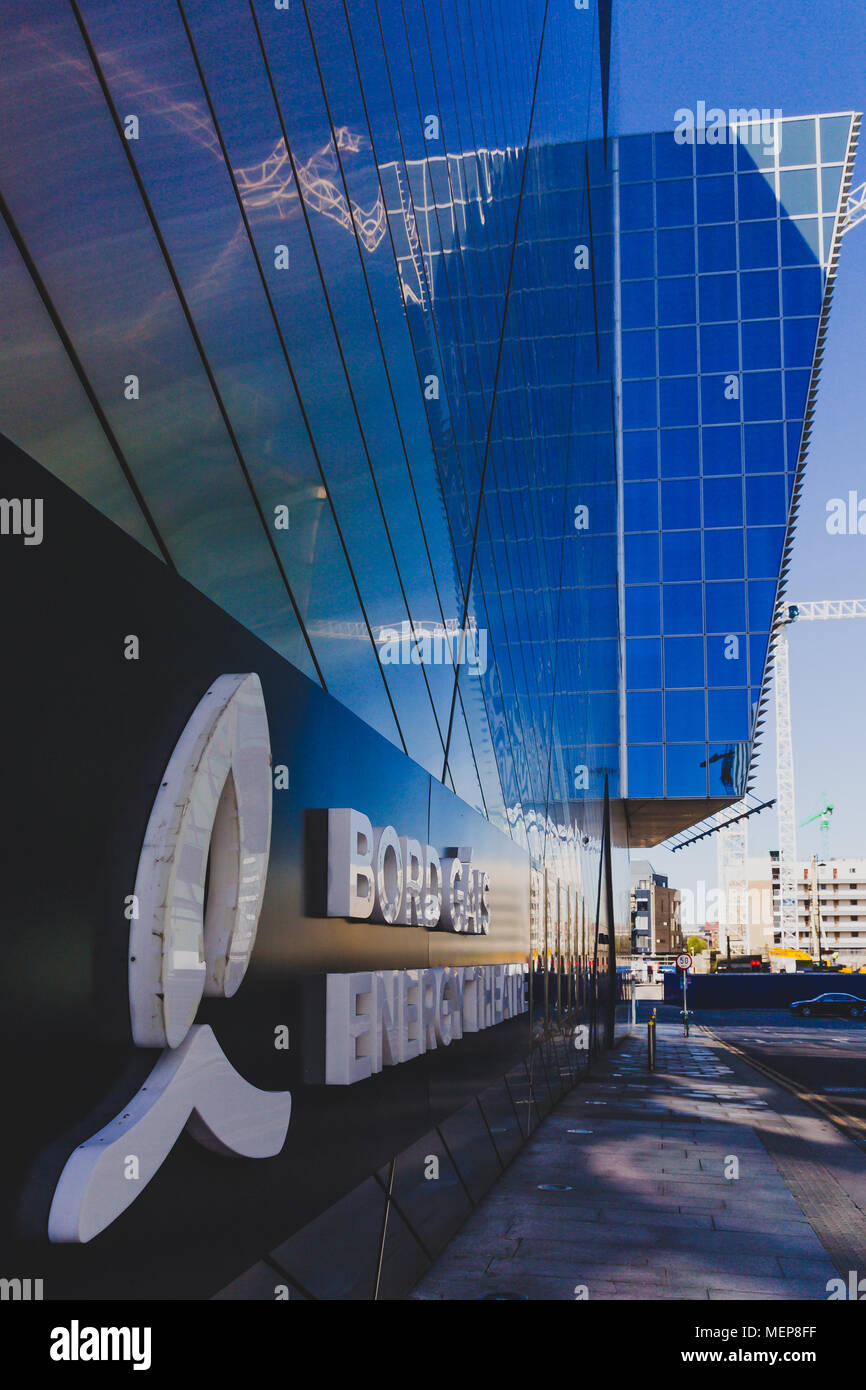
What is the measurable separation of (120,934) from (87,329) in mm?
2005

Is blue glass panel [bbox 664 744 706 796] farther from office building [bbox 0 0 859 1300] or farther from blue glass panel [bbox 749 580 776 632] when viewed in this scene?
office building [bbox 0 0 859 1300]

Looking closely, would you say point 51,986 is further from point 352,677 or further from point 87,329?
point 352,677

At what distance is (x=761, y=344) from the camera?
161 feet

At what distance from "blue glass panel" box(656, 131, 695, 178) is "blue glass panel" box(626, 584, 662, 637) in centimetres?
1910

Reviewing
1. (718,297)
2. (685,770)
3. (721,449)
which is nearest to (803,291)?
(718,297)

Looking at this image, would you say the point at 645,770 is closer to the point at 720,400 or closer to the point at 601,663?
the point at 601,663

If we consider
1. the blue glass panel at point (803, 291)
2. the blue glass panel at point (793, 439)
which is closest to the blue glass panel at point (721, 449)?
the blue glass panel at point (793, 439)

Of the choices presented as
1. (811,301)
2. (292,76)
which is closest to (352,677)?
(292,76)

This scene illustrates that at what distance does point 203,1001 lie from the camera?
3754mm

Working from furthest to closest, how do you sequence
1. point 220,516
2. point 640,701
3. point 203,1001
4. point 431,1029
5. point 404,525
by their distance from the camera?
point 640,701 < point 404,525 < point 431,1029 < point 220,516 < point 203,1001

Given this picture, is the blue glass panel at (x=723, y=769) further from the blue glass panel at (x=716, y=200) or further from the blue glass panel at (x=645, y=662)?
the blue glass panel at (x=716, y=200)

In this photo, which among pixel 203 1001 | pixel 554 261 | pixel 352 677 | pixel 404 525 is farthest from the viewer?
pixel 554 261

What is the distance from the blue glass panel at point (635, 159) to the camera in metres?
51.9

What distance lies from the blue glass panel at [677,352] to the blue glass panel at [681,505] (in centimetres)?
505
